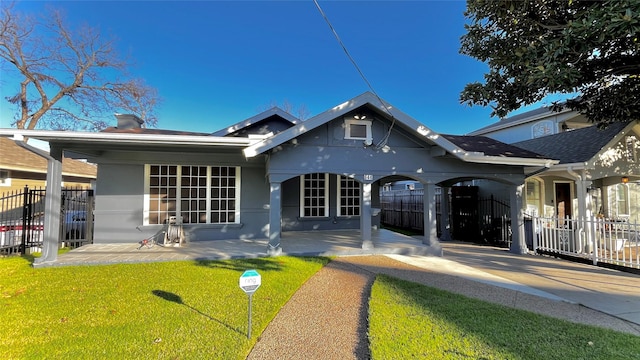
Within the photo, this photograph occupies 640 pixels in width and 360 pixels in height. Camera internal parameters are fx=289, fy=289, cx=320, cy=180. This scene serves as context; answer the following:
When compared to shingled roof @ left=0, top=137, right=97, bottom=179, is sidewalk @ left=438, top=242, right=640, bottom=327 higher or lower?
lower

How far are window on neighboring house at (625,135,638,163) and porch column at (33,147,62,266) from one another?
17.3 metres

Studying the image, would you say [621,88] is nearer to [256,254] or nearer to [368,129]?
[368,129]

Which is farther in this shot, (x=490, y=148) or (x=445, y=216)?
(x=445, y=216)

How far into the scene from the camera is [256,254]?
754cm

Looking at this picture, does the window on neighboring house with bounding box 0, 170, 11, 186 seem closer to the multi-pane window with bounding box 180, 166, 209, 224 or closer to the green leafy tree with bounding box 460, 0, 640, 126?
the multi-pane window with bounding box 180, 166, 209, 224

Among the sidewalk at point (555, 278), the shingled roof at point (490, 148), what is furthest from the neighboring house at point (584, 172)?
the sidewalk at point (555, 278)

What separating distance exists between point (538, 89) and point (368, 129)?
14.8ft

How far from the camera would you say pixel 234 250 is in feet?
26.1

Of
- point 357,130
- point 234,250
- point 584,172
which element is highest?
point 357,130

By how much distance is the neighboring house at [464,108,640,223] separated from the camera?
9.20m

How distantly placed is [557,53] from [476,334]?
5.66 m

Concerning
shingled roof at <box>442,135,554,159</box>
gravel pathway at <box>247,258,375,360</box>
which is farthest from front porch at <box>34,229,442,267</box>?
shingled roof at <box>442,135,554,159</box>

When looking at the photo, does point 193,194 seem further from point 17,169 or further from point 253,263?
point 17,169

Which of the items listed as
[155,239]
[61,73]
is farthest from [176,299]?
[61,73]
